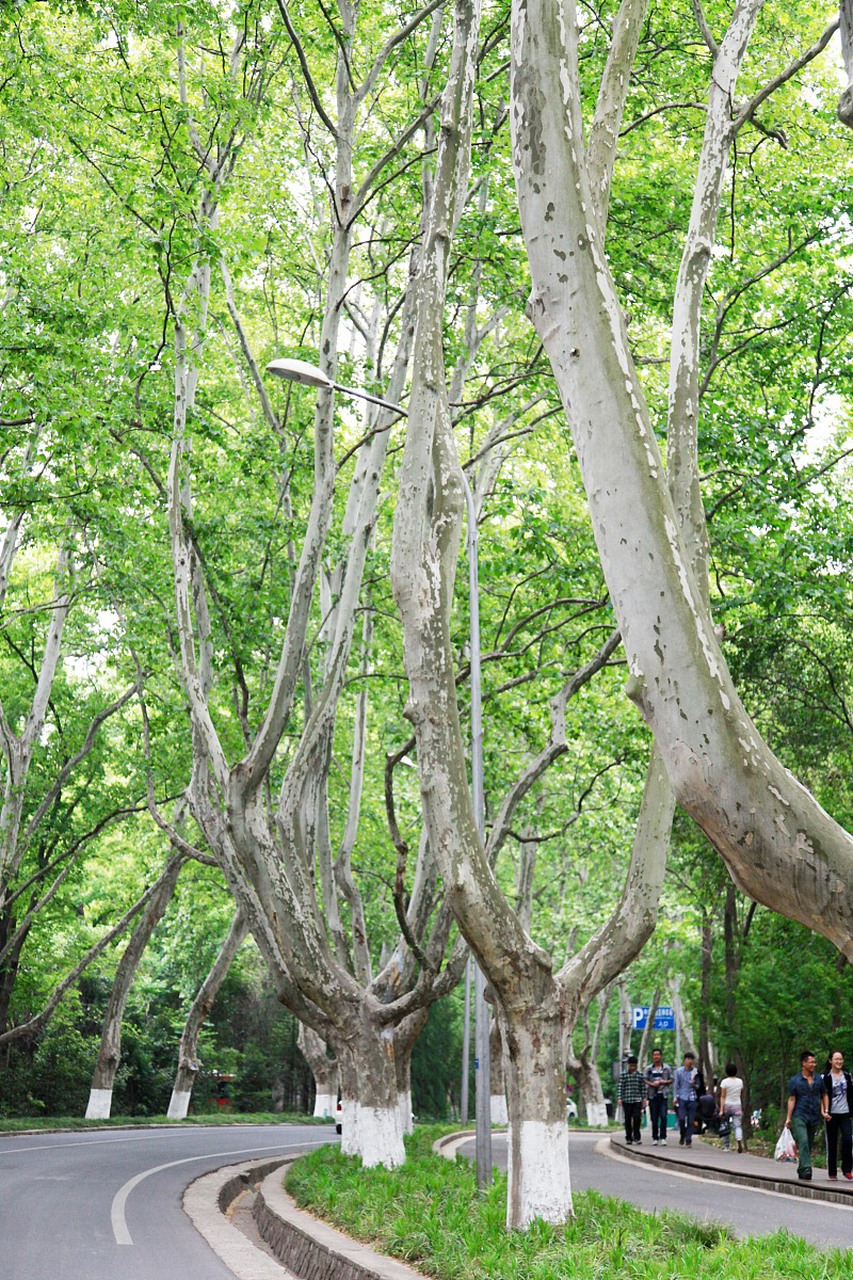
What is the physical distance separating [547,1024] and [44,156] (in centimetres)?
1424

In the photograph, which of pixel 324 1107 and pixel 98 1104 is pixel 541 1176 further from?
pixel 324 1107

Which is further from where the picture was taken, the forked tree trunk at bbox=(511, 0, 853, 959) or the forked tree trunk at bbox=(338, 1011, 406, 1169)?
the forked tree trunk at bbox=(338, 1011, 406, 1169)

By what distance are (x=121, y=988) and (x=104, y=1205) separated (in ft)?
50.2

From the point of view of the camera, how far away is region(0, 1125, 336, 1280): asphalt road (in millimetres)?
9070

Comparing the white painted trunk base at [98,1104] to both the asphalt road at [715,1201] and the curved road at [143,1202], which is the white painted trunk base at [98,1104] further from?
the asphalt road at [715,1201]

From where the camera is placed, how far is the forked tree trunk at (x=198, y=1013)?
28.2 metres

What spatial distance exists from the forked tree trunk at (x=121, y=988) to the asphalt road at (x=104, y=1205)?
3462 mm

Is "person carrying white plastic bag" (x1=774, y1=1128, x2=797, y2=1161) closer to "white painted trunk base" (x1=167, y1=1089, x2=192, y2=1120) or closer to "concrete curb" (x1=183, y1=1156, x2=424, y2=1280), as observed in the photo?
"concrete curb" (x1=183, y1=1156, x2=424, y2=1280)

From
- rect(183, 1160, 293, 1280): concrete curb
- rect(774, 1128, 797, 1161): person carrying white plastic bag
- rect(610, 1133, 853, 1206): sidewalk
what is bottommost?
rect(183, 1160, 293, 1280): concrete curb

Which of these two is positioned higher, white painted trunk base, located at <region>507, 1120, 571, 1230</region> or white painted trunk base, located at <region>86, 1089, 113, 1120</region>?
white painted trunk base, located at <region>86, 1089, 113, 1120</region>

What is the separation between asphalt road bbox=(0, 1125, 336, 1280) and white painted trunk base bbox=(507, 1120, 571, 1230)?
83.0 inches

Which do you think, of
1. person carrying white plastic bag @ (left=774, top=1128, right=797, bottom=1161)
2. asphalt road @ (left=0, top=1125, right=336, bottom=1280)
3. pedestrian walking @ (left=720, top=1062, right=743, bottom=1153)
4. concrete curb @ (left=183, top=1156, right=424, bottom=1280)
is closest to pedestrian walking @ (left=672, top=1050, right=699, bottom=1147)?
pedestrian walking @ (left=720, top=1062, right=743, bottom=1153)

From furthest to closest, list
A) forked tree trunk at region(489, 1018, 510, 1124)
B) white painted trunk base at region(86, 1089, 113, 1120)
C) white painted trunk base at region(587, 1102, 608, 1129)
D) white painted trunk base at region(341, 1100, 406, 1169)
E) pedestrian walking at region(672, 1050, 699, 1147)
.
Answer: white painted trunk base at region(587, 1102, 608, 1129)
white painted trunk base at region(86, 1089, 113, 1120)
forked tree trunk at region(489, 1018, 510, 1124)
pedestrian walking at region(672, 1050, 699, 1147)
white painted trunk base at region(341, 1100, 406, 1169)

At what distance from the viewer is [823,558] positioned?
14305 millimetres
